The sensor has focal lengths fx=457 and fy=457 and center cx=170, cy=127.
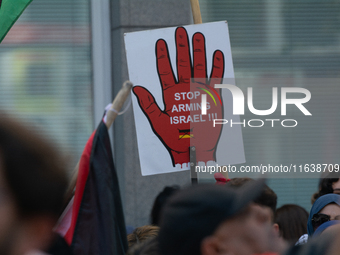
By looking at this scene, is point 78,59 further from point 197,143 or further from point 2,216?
point 2,216

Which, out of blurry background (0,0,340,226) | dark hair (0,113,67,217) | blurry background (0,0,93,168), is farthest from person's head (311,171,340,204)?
blurry background (0,0,93,168)

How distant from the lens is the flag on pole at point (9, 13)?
112 inches

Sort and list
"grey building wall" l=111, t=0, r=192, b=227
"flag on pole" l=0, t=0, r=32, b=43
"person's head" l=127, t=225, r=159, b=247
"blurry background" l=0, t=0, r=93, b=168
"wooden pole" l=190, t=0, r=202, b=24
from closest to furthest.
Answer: "person's head" l=127, t=225, r=159, b=247 → "flag on pole" l=0, t=0, r=32, b=43 → "wooden pole" l=190, t=0, r=202, b=24 → "grey building wall" l=111, t=0, r=192, b=227 → "blurry background" l=0, t=0, r=93, b=168

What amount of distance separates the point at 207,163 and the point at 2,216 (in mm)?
2265

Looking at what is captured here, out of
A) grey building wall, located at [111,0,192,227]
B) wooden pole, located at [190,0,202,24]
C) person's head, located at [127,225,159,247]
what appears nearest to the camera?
person's head, located at [127,225,159,247]

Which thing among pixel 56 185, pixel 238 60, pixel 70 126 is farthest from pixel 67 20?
pixel 56 185

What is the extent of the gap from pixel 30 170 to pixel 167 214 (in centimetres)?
38

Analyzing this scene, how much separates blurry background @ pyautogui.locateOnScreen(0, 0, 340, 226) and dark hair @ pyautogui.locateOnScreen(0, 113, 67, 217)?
154 inches

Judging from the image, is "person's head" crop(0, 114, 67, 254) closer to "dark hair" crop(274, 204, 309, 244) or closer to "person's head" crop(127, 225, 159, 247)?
"person's head" crop(127, 225, 159, 247)

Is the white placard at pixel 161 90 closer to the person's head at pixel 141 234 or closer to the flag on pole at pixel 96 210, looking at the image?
the person's head at pixel 141 234

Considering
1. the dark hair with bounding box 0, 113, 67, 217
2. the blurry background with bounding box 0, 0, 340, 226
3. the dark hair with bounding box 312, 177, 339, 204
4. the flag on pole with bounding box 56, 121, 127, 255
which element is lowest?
the dark hair with bounding box 312, 177, 339, 204

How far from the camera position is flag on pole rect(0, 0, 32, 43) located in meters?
2.86

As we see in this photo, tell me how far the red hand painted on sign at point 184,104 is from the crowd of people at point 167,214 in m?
1.92

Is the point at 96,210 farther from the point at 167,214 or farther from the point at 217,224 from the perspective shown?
the point at 217,224
